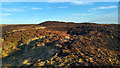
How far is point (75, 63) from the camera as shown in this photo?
9844 millimetres

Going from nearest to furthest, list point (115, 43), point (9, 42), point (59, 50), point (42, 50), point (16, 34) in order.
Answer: point (59, 50) → point (42, 50) → point (115, 43) → point (9, 42) → point (16, 34)

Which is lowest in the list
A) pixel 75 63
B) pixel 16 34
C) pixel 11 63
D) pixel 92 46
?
pixel 11 63

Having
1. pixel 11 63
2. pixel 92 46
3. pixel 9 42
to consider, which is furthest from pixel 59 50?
pixel 9 42

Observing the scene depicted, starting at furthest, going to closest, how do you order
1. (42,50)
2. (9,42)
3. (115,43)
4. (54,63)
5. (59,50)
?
(9,42) < (115,43) < (42,50) < (59,50) < (54,63)

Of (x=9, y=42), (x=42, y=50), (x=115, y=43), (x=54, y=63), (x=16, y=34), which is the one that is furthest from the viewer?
(x=16, y=34)

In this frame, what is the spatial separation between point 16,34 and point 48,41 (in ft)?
23.9

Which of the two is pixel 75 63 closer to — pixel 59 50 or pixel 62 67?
pixel 62 67

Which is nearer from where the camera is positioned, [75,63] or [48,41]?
[75,63]

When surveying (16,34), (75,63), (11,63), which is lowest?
(11,63)

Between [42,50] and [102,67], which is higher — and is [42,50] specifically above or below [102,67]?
above

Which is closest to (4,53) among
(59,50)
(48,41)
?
(48,41)

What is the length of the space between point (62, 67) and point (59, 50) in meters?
3.13

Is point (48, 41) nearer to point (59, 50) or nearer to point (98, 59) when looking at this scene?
point (59, 50)

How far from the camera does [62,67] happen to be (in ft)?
31.3
